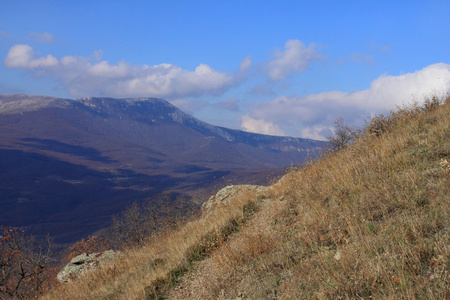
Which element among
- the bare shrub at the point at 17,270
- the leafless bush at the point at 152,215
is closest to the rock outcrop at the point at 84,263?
the bare shrub at the point at 17,270

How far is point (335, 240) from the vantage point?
455cm

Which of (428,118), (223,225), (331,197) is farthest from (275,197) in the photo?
(428,118)

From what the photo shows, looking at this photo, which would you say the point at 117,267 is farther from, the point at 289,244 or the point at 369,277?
the point at 369,277

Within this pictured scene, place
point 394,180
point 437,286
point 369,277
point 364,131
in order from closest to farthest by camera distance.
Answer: point 437,286 → point 369,277 → point 394,180 → point 364,131

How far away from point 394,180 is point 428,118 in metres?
3.58

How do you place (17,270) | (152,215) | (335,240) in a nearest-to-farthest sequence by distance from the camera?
(335,240) → (17,270) → (152,215)

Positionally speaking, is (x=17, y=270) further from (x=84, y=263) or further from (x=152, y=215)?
(x=152, y=215)

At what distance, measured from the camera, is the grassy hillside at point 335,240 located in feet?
11.3

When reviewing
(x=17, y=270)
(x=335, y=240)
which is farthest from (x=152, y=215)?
(x=335, y=240)

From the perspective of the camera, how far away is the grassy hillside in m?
3.46

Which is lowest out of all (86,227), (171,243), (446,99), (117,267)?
(86,227)

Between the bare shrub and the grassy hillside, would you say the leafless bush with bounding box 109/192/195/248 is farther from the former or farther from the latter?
the grassy hillside

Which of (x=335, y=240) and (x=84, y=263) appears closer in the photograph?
(x=335, y=240)

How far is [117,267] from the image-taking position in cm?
820
